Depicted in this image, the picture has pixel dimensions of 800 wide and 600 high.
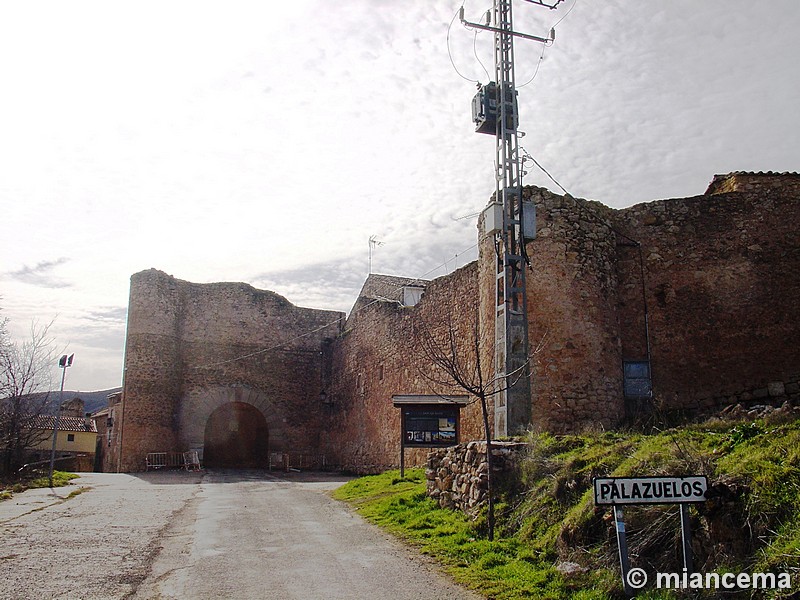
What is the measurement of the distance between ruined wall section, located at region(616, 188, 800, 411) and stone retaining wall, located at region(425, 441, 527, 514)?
15.2 feet

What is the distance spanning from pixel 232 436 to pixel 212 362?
22.6 feet

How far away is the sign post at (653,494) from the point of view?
524 cm

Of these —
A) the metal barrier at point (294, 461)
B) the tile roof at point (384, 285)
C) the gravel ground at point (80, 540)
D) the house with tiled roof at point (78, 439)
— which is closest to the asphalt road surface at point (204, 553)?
the gravel ground at point (80, 540)

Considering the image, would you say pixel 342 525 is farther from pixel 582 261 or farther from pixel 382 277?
pixel 382 277

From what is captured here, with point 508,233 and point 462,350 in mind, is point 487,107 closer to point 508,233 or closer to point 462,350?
point 508,233

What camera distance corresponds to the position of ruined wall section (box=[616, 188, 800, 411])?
1273 cm

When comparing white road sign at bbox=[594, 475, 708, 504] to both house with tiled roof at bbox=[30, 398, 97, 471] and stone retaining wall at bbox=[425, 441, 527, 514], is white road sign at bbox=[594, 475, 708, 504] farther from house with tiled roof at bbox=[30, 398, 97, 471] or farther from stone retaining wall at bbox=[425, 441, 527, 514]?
house with tiled roof at bbox=[30, 398, 97, 471]

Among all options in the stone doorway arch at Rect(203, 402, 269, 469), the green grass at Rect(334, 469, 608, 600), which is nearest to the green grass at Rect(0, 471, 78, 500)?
the green grass at Rect(334, 469, 608, 600)

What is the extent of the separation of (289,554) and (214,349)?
69.5ft

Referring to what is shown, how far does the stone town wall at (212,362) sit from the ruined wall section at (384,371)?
5.39ft

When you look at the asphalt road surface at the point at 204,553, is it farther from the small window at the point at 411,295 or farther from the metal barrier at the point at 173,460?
the metal barrier at the point at 173,460

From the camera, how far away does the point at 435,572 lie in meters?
7.14

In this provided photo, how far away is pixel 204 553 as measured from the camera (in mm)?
8141

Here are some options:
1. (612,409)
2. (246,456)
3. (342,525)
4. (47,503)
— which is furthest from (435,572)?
(246,456)
